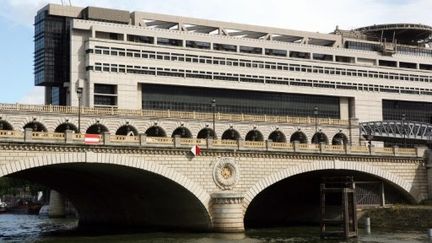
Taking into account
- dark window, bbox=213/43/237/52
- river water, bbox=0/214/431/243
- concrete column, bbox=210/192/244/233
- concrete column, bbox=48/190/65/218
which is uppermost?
dark window, bbox=213/43/237/52

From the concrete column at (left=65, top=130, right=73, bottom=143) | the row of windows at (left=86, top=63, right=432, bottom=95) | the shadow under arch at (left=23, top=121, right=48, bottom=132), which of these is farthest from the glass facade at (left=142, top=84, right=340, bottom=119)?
the concrete column at (left=65, top=130, right=73, bottom=143)

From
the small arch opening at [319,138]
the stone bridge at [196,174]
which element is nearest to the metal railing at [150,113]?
the small arch opening at [319,138]

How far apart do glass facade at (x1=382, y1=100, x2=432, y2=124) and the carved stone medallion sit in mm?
78231

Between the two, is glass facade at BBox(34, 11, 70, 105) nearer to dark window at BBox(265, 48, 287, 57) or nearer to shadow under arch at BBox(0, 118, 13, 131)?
shadow under arch at BBox(0, 118, 13, 131)

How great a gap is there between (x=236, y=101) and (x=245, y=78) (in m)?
4.76

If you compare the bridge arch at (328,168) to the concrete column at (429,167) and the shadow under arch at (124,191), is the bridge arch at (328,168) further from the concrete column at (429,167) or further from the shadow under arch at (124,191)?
the shadow under arch at (124,191)

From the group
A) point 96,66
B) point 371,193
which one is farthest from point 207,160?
point 96,66

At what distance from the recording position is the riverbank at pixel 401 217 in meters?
78.0

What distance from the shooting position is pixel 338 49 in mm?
141500

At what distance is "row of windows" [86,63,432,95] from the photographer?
117625 millimetres

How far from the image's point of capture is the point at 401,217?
79.8 meters

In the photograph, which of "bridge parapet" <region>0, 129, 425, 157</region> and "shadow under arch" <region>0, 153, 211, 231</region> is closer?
"bridge parapet" <region>0, 129, 425, 157</region>

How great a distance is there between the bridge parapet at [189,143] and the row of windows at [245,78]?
45.3m

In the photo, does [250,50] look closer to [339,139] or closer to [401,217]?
[339,139]
